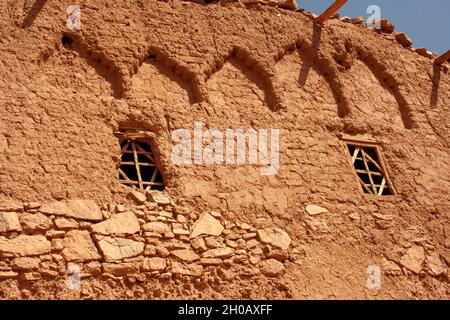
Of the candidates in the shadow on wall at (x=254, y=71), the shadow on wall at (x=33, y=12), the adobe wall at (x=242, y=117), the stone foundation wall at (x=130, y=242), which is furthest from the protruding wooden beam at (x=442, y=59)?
the shadow on wall at (x=33, y=12)

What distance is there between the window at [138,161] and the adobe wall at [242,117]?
0.40 ft

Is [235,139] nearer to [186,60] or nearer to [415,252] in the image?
[186,60]

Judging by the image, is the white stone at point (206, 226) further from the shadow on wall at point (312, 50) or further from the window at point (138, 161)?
the shadow on wall at point (312, 50)

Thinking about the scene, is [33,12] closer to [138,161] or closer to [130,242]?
[138,161]

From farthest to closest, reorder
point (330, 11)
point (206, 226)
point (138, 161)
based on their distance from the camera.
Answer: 1. point (330, 11)
2. point (138, 161)
3. point (206, 226)

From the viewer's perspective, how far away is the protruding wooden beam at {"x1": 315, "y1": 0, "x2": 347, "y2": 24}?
7.95 m

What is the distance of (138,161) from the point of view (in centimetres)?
675

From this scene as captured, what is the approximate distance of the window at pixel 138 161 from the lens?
21.7 feet

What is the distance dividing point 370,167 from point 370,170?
0.17 feet

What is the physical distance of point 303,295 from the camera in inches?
257

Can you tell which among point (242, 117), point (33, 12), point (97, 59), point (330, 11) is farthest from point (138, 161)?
point (330, 11)

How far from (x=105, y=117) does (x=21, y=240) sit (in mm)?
1540

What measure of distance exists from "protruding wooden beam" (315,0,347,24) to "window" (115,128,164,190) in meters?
2.90
